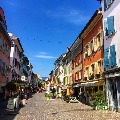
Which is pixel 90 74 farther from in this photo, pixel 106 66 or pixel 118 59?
pixel 118 59

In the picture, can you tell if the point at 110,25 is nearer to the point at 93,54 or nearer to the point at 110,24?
the point at 110,24

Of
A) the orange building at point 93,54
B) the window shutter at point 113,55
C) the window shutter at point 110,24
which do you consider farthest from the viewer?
the orange building at point 93,54

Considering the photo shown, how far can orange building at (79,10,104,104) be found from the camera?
25.5 m

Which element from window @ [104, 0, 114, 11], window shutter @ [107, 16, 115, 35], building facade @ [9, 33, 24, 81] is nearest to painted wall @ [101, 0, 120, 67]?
window shutter @ [107, 16, 115, 35]

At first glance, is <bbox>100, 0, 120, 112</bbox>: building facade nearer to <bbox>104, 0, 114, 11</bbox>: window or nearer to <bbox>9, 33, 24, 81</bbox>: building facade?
<bbox>104, 0, 114, 11</bbox>: window

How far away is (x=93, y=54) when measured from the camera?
28219 mm

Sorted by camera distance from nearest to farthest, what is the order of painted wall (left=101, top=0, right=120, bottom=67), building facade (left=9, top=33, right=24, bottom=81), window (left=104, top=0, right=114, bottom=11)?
painted wall (left=101, top=0, right=120, bottom=67), window (left=104, top=0, right=114, bottom=11), building facade (left=9, top=33, right=24, bottom=81)

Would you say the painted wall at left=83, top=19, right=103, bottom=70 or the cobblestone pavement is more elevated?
the painted wall at left=83, top=19, right=103, bottom=70

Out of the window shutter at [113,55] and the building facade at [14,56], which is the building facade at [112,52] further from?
the building facade at [14,56]

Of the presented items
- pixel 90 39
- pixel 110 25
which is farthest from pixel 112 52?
pixel 90 39

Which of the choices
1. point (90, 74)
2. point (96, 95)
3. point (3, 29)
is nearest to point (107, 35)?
point (96, 95)

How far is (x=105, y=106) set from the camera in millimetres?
22359

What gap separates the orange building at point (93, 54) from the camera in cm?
2545

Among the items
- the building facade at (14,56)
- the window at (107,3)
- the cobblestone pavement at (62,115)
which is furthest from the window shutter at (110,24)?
the building facade at (14,56)
